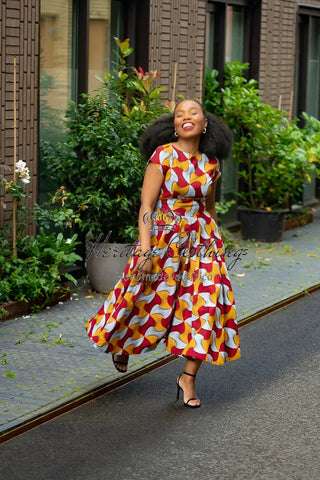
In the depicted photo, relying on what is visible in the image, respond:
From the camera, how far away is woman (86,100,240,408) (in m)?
6.27

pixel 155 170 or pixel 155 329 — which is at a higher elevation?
pixel 155 170

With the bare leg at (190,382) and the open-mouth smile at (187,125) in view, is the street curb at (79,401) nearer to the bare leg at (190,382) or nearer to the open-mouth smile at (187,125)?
the bare leg at (190,382)

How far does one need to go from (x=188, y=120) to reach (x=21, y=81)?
3099mm

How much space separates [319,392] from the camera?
22.1 feet

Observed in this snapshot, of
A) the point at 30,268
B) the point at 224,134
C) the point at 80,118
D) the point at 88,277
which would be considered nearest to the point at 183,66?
the point at 80,118

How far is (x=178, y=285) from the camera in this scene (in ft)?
21.0

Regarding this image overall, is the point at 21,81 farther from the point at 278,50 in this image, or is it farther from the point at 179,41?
the point at 278,50

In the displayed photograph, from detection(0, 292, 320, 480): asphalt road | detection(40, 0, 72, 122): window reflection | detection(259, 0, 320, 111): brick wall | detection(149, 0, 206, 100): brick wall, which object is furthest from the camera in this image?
detection(259, 0, 320, 111): brick wall

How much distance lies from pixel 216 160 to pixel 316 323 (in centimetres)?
299

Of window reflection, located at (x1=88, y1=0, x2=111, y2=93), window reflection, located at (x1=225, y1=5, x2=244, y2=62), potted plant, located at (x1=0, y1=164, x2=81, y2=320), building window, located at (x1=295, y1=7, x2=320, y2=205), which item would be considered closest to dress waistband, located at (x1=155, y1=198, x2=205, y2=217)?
potted plant, located at (x1=0, y1=164, x2=81, y2=320)

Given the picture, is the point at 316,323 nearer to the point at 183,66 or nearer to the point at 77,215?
the point at 77,215

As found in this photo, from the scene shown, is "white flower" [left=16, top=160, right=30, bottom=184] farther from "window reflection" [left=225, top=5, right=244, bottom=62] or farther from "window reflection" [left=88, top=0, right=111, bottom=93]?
"window reflection" [left=225, top=5, right=244, bottom=62]

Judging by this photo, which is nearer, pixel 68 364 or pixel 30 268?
pixel 68 364

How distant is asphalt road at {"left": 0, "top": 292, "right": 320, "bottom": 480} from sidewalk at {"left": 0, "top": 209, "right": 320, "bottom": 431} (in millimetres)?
197
